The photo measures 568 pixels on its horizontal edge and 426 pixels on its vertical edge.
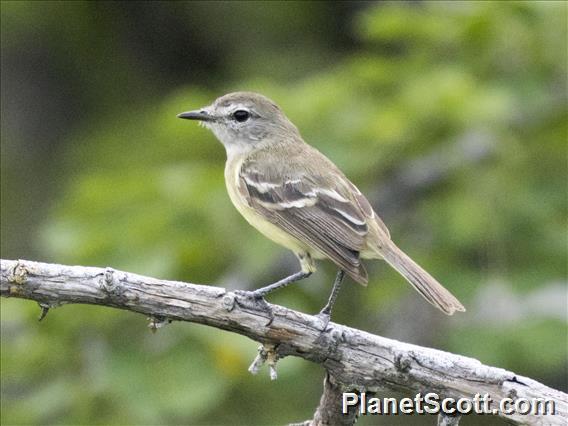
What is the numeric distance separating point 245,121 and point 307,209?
50.6 inches

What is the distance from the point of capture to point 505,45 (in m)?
8.62

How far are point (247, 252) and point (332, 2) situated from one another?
452cm

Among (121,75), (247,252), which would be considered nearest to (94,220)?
(247,252)

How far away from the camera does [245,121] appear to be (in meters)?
7.48

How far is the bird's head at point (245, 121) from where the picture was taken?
742 cm

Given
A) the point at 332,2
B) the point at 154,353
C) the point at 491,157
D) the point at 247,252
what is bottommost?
the point at 154,353

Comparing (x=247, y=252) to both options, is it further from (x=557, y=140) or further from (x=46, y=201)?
(x=46, y=201)

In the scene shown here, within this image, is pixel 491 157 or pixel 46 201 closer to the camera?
pixel 491 157

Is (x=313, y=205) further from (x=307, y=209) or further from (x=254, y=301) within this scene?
(x=254, y=301)

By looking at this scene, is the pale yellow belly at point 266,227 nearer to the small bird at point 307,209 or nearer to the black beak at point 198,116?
the small bird at point 307,209

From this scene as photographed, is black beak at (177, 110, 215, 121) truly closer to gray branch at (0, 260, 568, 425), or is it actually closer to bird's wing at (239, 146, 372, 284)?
bird's wing at (239, 146, 372, 284)

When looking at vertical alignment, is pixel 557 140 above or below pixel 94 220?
above

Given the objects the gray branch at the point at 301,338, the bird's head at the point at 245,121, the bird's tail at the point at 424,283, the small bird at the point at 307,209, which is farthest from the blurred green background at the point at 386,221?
the gray branch at the point at 301,338

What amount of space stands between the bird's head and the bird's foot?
2.36 m
